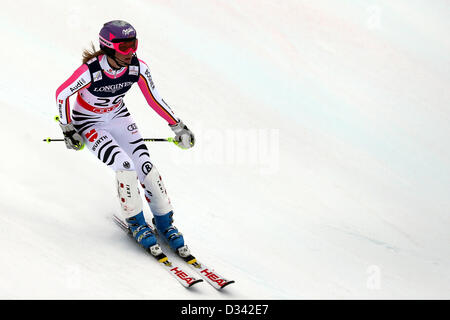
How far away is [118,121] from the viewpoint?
215 inches

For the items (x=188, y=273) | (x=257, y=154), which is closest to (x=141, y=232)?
(x=188, y=273)

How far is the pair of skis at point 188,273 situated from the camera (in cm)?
491

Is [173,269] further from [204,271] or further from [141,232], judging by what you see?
[141,232]

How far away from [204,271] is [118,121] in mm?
1741

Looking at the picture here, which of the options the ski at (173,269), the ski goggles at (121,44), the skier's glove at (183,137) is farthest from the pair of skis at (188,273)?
the ski goggles at (121,44)

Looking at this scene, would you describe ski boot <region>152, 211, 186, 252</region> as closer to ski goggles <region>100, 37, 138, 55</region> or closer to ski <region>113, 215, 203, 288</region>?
ski <region>113, 215, 203, 288</region>

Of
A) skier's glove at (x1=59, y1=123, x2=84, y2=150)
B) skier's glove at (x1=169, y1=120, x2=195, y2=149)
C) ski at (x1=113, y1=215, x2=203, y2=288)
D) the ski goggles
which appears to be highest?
the ski goggles

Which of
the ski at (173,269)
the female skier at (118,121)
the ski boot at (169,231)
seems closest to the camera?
the ski at (173,269)

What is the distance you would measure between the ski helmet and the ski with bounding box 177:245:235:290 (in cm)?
205

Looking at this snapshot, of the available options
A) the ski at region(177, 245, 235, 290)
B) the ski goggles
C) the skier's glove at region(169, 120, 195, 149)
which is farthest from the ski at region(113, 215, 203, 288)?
the ski goggles

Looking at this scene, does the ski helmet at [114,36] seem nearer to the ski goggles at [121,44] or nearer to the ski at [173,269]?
the ski goggles at [121,44]

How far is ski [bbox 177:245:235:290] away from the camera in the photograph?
502cm

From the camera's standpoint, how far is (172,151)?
8.49 meters

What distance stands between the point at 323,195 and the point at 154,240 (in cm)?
391
